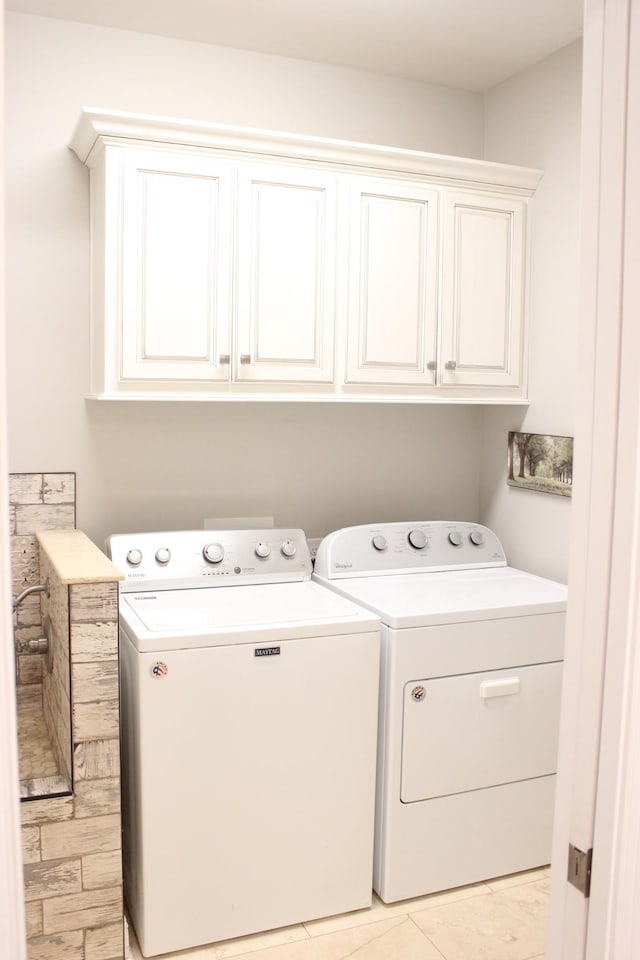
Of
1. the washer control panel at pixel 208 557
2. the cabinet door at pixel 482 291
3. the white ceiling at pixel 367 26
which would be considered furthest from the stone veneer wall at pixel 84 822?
the white ceiling at pixel 367 26

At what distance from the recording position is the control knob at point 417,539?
3.05 metres

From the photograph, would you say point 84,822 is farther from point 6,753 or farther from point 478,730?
point 6,753

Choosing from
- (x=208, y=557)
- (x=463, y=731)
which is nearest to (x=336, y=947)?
(x=463, y=731)

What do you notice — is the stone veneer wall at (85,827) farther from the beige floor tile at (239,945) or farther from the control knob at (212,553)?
the control knob at (212,553)

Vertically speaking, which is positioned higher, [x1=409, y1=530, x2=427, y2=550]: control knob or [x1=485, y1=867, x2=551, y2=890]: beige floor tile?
[x1=409, y1=530, x2=427, y2=550]: control knob

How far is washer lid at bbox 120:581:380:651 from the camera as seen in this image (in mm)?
2203

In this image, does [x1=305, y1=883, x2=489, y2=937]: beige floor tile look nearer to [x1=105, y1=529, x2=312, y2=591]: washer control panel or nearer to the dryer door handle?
the dryer door handle

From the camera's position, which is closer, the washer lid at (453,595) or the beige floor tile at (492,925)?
the beige floor tile at (492,925)

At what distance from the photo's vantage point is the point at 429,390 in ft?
9.63

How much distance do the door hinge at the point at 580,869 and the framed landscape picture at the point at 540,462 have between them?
1924 millimetres

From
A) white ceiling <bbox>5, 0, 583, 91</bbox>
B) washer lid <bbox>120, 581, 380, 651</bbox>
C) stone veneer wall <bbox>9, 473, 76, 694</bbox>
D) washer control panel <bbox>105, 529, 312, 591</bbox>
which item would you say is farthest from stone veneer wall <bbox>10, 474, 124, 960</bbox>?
white ceiling <bbox>5, 0, 583, 91</bbox>

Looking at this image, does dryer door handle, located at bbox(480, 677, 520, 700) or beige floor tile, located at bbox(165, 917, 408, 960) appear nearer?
beige floor tile, located at bbox(165, 917, 408, 960)

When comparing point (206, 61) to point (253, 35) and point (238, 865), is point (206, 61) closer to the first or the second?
point (253, 35)

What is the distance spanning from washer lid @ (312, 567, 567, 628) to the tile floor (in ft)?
2.72
